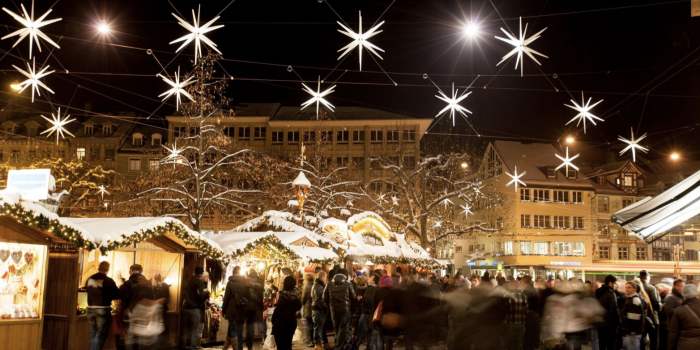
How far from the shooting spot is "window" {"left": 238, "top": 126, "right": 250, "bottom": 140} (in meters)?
70.9

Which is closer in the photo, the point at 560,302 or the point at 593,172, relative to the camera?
the point at 560,302

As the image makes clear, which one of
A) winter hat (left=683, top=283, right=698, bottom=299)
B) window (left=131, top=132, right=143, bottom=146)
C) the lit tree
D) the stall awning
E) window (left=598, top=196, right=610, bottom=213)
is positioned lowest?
winter hat (left=683, top=283, right=698, bottom=299)

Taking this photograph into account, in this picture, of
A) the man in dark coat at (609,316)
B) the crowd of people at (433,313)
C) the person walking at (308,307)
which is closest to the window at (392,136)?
the person walking at (308,307)

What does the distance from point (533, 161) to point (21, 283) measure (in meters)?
56.7

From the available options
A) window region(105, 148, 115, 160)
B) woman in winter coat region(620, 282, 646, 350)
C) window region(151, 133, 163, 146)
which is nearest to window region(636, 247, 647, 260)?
window region(151, 133, 163, 146)

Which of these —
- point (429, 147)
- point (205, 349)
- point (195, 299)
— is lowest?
point (205, 349)

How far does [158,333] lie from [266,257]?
1127 cm

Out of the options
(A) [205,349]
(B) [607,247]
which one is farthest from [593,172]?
(A) [205,349]

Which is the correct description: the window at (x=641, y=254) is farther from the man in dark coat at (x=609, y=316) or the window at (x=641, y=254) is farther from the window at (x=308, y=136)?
the man in dark coat at (x=609, y=316)

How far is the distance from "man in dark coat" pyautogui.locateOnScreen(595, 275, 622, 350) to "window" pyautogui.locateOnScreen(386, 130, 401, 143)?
185ft

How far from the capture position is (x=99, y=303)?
39.4 ft

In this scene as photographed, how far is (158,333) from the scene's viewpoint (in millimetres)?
10375

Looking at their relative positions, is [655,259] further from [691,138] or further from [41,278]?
[41,278]

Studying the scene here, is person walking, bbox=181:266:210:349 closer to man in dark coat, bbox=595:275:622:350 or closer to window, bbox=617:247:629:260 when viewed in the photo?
man in dark coat, bbox=595:275:622:350
